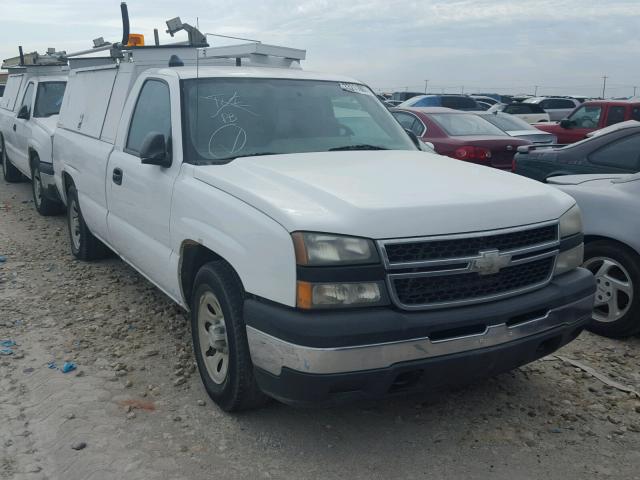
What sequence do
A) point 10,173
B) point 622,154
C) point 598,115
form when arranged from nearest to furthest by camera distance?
1. point 622,154
2. point 10,173
3. point 598,115

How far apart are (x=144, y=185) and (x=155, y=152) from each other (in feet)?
1.47

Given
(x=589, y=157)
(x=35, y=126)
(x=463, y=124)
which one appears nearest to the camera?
(x=589, y=157)

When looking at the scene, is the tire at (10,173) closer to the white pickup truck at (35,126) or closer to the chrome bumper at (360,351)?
the white pickup truck at (35,126)

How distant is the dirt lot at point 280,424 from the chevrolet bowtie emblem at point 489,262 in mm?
930

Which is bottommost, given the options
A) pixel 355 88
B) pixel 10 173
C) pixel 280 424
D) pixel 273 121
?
pixel 10 173

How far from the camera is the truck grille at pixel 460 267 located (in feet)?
9.79

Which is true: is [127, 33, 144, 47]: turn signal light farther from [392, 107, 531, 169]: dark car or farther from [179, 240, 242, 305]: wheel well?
[392, 107, 531, 169]: dark car

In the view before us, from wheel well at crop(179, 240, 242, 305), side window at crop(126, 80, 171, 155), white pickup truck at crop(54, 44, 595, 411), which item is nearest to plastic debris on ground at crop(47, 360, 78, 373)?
white pickup truck at crop(54, 44, 595, 411)

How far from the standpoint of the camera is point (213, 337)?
3627 millimetres

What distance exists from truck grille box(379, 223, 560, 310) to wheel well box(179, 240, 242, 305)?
120 centimetres

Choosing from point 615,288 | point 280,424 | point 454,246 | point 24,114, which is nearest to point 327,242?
point 454,246

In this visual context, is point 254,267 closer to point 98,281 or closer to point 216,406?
point 216,406

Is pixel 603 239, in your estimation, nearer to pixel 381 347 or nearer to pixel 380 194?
pixel 380 194

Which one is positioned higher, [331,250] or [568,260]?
[331,250]
